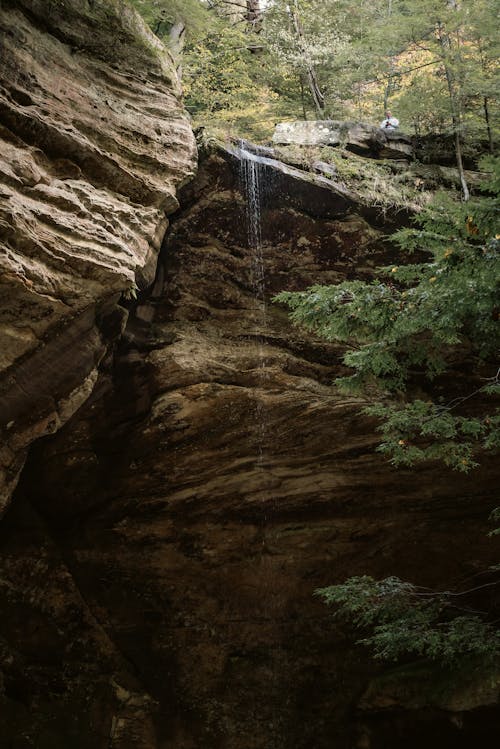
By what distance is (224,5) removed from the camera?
1330 centimetres

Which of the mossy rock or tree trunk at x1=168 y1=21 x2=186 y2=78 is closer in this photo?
the mossy rock

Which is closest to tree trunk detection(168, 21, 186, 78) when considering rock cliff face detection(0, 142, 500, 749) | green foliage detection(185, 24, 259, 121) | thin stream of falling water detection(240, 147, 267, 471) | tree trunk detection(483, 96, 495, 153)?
green foliage detection(185, 24, 259, 121)

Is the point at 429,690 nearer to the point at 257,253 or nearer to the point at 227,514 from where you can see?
the point at 227,514

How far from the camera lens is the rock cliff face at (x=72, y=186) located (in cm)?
509

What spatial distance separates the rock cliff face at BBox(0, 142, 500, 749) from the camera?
7992mm

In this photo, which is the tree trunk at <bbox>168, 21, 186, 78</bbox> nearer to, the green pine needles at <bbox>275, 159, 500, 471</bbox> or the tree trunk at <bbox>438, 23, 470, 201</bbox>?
the tree trunk at <bbox>438, 23, 470, 201</bbox>

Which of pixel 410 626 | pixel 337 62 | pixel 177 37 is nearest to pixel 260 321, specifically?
pixel 410 626

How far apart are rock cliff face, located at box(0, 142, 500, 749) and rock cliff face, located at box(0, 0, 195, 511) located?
4.41 feet

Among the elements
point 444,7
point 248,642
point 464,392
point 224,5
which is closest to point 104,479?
point 248,642

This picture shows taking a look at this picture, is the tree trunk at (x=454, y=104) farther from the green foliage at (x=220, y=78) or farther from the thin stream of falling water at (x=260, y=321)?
the green foliage at (x=220, y=78)

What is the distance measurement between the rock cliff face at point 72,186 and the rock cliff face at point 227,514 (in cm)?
134

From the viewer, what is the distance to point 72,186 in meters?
5.53

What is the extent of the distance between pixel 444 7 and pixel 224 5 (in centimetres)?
630

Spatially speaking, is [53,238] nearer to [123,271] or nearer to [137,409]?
[123,271]
